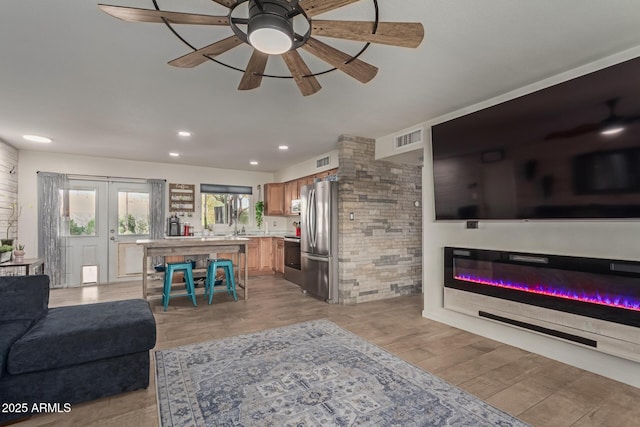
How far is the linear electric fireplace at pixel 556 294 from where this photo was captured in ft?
7.75

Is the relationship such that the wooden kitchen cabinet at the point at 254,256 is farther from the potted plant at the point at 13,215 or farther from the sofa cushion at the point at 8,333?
the sofa cushion at the point at 8,333

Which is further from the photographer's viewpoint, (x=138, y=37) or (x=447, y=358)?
(x=447, y=358)

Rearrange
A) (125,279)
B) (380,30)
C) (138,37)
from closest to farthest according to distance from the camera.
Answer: (380,30) < (138,37) < (125,279)

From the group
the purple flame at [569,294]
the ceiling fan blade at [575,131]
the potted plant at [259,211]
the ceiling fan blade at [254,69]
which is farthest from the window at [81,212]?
the ceiling fan blade at [575,131]

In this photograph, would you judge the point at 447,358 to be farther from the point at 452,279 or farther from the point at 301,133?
the point at 301,133

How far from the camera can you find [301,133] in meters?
4.62

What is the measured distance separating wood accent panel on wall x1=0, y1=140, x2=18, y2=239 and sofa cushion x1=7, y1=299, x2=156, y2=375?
12.5 ft

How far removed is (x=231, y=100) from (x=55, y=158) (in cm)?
471

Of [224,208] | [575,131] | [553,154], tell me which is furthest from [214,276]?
[575,131]

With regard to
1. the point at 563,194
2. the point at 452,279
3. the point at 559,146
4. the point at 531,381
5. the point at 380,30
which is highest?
the point at 380,30

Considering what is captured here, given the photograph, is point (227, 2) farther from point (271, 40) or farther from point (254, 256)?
point (254, 256)

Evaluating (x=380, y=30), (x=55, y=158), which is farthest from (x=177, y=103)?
(x=55, y=158)

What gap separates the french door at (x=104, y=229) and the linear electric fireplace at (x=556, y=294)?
6.14 metres

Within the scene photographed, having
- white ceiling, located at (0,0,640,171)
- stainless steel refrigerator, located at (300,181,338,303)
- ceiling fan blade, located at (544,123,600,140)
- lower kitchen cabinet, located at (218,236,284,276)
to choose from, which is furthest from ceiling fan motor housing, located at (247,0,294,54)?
lower kitchen cabinet, located at (218,236,284,276)
